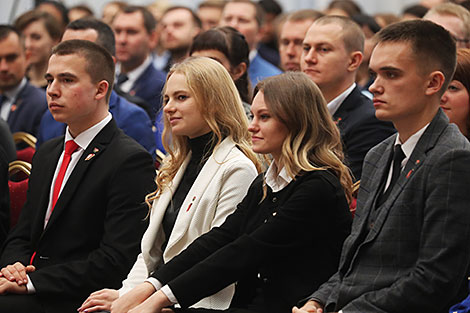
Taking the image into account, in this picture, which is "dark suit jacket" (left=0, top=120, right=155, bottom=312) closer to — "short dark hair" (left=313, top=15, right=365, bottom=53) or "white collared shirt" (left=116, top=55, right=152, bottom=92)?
"short dark hair" (left=313, top=15, right=365, bottom=53)

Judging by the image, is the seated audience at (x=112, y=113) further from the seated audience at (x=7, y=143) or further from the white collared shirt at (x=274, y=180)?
the white collared shirt at (x=274, y=180)

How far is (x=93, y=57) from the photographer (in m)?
3.83

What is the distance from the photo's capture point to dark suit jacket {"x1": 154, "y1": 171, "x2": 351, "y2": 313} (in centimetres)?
286

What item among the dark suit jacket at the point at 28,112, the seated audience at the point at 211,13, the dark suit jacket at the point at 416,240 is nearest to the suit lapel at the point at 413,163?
the dark suit jacket at the point at 416,240

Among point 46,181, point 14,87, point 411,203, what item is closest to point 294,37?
point 14,87

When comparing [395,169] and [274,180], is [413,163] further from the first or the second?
[274,180]

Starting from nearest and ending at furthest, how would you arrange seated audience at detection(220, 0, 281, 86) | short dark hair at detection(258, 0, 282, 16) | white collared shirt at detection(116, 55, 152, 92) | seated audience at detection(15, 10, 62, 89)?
1. white collared shirt at detection(116, 55, 152, 92)
2. seated audience at detection(15, 10, 62, 89)
3. seated audience at detection(220, 0, 281, 86)
4. short dark hair at detection(258, 0, 282, 16)

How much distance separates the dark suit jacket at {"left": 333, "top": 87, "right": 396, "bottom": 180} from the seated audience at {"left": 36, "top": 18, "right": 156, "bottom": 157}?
1181 mm

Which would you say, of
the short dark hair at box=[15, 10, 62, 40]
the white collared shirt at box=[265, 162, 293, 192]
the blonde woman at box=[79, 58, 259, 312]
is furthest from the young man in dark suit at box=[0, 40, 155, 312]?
the short dark hair at box=[15, 10, 62, 40]

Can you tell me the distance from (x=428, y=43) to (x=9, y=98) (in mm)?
4047

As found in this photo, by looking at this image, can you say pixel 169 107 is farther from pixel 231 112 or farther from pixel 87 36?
pixel 87 36

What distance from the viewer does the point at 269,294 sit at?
295 centimetres

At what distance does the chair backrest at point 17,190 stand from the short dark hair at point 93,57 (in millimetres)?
682

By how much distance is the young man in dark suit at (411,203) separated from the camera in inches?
94.9
